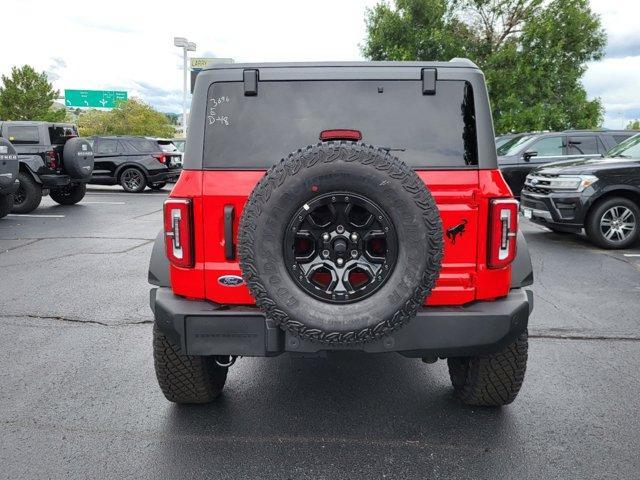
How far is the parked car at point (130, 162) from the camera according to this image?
57.6ft

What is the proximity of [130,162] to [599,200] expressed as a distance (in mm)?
13394

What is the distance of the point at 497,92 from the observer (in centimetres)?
2427

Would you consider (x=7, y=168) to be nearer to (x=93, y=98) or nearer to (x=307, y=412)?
(x=307, y=412)

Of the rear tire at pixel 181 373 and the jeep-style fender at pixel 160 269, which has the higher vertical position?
the jeep-style fender at pixel 160 269

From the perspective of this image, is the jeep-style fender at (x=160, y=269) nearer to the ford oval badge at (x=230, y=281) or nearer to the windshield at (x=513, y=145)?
the ford oval badge at (x=230, y=281)

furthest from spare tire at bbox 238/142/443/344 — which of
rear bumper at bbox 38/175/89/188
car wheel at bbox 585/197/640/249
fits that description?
rear bumper at bbox 38/175/89/188

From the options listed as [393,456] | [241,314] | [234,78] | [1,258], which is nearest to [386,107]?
[234,78]

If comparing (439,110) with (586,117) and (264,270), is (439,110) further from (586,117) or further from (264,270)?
(586,117)

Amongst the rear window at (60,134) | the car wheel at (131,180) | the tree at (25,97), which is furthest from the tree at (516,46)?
the tree at (25,97)

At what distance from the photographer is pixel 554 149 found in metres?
12.7

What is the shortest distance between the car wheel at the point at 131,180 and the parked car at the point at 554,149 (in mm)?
10529

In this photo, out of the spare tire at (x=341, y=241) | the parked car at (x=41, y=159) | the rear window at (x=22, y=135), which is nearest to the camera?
the spare tire at (x=341, y=241)

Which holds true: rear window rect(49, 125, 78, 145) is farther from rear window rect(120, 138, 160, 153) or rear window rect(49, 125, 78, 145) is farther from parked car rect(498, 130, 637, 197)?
parked car rect(498, 130, 637, 197)

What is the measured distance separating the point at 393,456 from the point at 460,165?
1.48 metres
